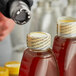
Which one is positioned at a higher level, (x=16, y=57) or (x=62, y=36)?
(x=62, y=36)

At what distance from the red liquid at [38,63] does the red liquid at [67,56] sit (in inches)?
1.7

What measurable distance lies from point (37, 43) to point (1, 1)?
0.12 m

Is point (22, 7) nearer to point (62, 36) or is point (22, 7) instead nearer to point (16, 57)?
point (62, 36)

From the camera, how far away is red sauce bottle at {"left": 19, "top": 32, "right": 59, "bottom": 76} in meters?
0.47

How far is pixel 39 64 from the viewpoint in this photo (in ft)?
1.57

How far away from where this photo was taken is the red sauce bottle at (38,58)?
0.47m

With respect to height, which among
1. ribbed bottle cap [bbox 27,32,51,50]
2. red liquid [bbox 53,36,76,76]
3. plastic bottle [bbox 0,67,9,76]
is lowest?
plastic bottle [bbox 0,67,9,76]

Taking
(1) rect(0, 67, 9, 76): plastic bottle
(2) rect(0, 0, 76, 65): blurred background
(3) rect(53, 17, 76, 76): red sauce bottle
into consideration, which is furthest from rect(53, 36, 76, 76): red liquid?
(2) rect(0, 0, 76, 65): blurred background

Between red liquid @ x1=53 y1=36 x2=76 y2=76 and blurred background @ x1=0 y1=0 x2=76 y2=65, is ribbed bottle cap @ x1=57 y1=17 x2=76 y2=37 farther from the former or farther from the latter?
blurred background @ x1=0 y1=0 x2=76 y2=65

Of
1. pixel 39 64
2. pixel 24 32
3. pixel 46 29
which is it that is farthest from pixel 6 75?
pixel 24 32

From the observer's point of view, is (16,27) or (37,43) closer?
(37,43)

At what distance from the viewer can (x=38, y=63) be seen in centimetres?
48

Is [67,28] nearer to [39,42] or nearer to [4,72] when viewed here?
[39,42]

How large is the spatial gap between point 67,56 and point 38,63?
7 cm
